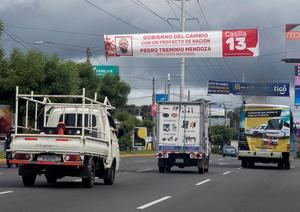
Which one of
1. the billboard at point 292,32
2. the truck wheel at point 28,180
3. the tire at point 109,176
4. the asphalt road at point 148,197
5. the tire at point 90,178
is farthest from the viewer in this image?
the billboard at point 292,32

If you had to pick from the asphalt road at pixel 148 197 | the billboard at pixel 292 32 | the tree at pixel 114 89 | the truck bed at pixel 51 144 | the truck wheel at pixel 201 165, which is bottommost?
the asphalt road at pixel 148 197

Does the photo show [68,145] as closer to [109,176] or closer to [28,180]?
[28,180]

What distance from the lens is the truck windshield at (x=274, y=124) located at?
36594 mm

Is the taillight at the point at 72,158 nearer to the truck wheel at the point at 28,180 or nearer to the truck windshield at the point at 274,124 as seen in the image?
the truck wheel at the point at 28,180

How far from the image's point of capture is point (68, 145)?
60.6ft

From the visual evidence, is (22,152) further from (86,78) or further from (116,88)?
(116,88)

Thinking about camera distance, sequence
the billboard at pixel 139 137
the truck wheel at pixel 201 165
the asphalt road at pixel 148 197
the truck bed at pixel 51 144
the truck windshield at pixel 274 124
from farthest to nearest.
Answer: the billboard at pixel 139 137 → the truck windshield at pixel 274 124 → the truck wheel at pixel 201 165 → the truck bed at pixel 51 144 → the asphalt road at pixel 148 197

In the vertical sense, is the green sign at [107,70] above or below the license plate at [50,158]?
above

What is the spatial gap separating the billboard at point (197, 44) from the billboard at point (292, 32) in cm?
485

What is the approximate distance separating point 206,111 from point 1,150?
21.7 m

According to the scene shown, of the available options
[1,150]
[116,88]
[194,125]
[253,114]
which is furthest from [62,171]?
[116,88]

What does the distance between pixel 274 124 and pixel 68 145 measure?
799 inches

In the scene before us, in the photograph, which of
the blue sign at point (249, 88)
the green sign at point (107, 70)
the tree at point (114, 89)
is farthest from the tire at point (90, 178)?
the blue sign at point (249, 88)

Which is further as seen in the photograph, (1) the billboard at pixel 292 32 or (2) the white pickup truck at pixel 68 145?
→ (1) the billboard at pixel 292 32
